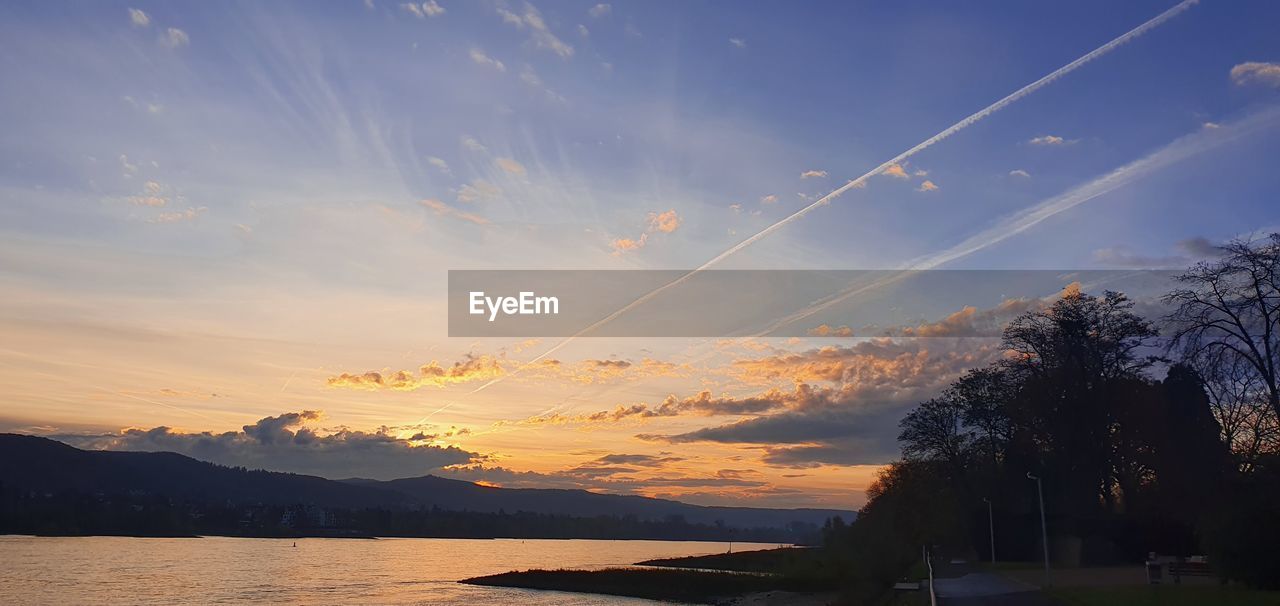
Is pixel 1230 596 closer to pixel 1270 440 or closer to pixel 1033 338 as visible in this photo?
pixel 1270 440

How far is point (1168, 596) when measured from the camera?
3019 cm

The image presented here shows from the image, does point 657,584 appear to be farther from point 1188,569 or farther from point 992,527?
point 1188,569

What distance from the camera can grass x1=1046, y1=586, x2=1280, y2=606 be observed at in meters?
27.5

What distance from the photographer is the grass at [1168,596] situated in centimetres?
2755

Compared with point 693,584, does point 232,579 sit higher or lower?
higher

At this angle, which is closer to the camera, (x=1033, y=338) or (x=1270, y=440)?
(x=1270, y=440)

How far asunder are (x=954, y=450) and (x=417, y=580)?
196ft

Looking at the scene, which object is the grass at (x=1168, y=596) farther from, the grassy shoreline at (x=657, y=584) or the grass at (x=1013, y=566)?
the grassy shoreline at (x=657, y=584)

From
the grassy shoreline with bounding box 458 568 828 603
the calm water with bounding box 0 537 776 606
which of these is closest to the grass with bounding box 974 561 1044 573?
the grassy shoreline with bounding box 458 568 828 603

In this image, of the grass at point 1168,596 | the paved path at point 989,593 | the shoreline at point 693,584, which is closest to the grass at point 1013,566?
the paved path at point 989,593

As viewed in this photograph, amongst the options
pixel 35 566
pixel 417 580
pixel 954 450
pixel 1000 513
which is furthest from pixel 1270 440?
pixel 35 566

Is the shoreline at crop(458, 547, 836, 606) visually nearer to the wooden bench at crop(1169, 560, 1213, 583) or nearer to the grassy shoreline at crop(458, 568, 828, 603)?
the grassy shoreline at crop(458, 568, 828, 603)

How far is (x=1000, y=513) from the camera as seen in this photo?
2739 inches

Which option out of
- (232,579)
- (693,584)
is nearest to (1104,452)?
(693,584)
